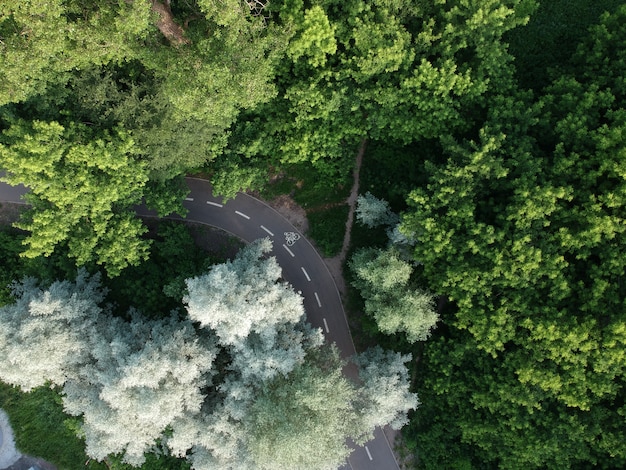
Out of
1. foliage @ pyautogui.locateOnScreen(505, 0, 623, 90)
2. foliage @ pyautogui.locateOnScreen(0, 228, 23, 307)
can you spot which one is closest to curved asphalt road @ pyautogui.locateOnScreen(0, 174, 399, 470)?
foliage @ pyautogui.locateOnScreen(0, 228, 23, 307)

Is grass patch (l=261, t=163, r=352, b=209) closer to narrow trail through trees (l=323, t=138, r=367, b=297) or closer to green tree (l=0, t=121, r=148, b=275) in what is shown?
narrow trail through trees (l=323, t=138, r=367, b=297)

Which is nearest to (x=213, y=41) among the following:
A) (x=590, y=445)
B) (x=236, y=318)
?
(x=236, y=318)

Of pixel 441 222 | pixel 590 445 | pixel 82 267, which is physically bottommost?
pixel 590 445

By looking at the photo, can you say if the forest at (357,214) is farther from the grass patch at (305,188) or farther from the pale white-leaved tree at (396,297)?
the grass patch at (305,188)

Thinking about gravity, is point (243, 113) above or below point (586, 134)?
above

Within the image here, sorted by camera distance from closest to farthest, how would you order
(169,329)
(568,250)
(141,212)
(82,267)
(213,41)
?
(213,41) → (568,250) → (169,329) → (82,267) → (141,212)

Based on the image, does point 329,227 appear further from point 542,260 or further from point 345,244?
point 542,260

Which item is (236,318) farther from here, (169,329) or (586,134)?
(586,134)

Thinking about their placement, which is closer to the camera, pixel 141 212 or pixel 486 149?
pixel 486 149
